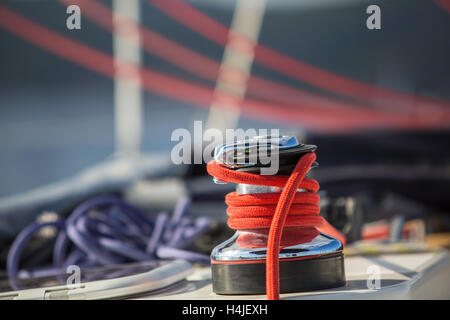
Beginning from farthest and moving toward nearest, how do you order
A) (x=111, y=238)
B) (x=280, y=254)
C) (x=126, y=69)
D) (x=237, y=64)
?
(x=237, y=64)
(x=126, y=69)
(x=111, y=238)
(x=280, y=254)

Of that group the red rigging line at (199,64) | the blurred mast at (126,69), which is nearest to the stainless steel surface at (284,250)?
the blurred mast at (126,69)

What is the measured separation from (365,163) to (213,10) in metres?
1.54

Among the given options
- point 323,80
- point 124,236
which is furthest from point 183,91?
point 124,236

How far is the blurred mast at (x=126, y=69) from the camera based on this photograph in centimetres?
314

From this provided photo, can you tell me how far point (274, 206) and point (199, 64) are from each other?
9.77ft

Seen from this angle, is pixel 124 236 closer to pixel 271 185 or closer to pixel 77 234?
pixel 77 234

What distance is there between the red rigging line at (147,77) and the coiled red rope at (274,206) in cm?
270

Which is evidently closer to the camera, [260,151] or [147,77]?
[260,151]

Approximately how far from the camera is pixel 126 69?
3.19 m

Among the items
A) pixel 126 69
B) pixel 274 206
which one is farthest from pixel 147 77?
pixel 274 206

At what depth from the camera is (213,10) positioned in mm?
3271

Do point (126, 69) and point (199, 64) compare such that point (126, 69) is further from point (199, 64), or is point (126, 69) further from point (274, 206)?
point (274, 206)

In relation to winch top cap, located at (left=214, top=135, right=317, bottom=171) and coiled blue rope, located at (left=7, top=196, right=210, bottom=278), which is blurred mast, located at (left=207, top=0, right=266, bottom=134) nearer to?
coiled blue rope, located at (left=7, top=196, right=210, bottom=278)

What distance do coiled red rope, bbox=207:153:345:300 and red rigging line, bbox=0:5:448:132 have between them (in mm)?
2699
